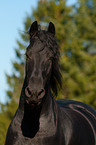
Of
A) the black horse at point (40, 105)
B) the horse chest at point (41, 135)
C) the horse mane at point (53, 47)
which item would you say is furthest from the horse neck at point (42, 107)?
the horse mane at point (53, 47)

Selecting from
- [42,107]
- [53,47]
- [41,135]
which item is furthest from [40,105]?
[53,47]

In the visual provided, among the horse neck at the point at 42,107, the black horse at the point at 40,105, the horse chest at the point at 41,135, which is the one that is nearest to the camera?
the black horse at the point at 40,105

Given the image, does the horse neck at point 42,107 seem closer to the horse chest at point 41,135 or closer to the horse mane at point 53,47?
the horse chest at point 41,135

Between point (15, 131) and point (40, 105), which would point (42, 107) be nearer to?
point (40, 105)

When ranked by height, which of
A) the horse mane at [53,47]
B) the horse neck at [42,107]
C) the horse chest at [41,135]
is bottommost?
the horse chest at [41,135]

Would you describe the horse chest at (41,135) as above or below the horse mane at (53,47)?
below

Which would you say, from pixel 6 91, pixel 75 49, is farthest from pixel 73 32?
pixel 6 91

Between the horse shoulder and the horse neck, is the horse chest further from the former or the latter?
the horse neck

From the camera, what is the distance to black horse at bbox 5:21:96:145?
2.79 metres

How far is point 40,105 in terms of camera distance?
2980 mm

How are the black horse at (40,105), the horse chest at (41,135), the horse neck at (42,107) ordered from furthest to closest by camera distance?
the horse neck at (42,107)
the horse chest at (41,135)
the black horse at (40,105)

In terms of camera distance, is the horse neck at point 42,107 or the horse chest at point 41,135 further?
the horse neck at point 42,107

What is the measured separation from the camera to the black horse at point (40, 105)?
279cm

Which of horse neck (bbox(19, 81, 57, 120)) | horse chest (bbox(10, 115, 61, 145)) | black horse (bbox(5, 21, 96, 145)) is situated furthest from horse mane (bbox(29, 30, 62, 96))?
horse chest (bbox(10, 115, 61, 145))
